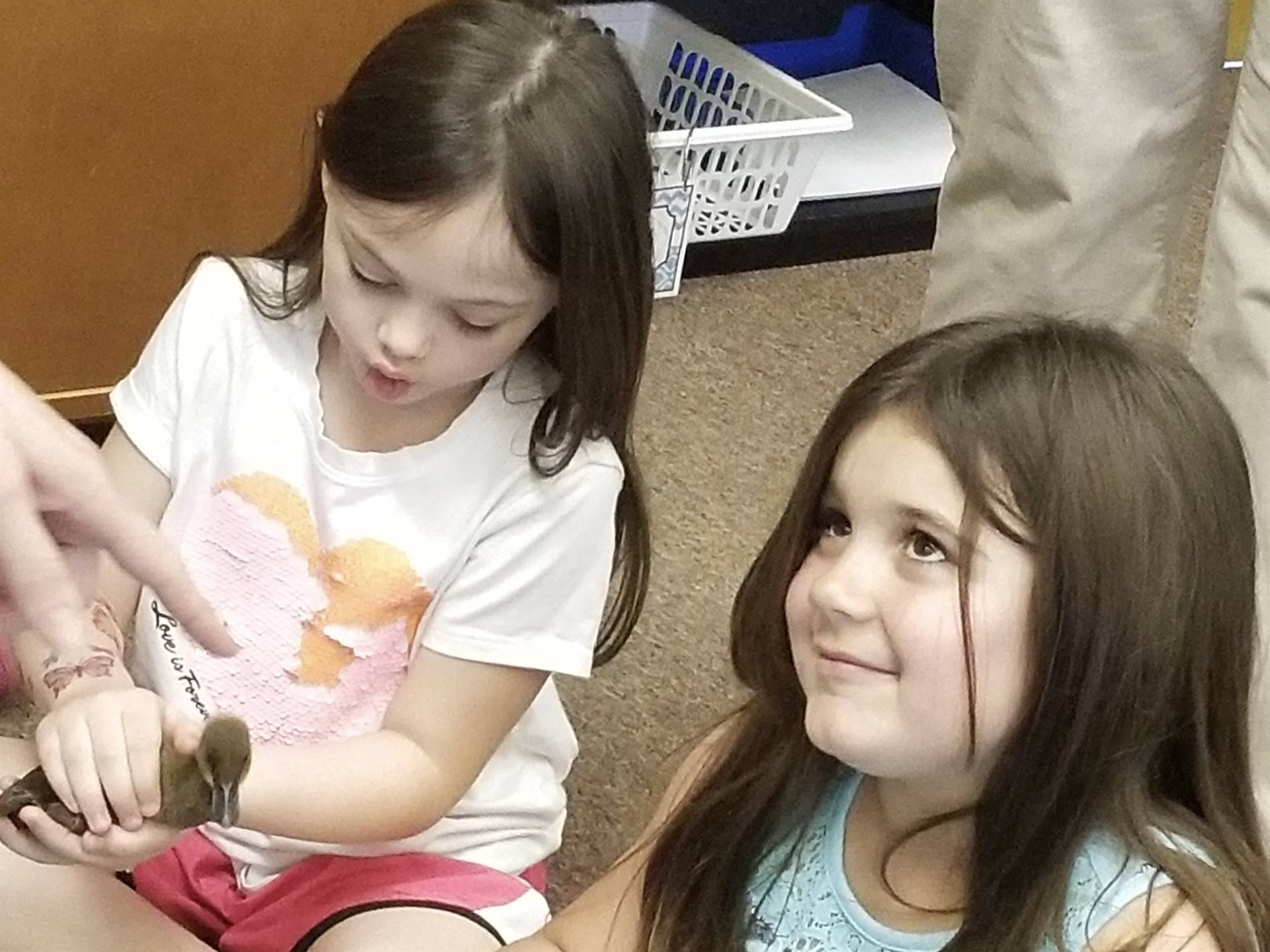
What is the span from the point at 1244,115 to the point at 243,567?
63 centimetres

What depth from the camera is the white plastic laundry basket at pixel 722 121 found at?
71.7 inches

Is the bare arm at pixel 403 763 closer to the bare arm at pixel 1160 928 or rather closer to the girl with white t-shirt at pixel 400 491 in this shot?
the girl with white t-shirt at pixel 400 491

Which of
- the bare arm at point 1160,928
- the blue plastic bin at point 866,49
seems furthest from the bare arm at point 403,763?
the blue plastic bin at point 866,49

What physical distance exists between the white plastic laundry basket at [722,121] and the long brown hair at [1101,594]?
94 cm

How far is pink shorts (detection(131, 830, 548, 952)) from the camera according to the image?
3.23 ft

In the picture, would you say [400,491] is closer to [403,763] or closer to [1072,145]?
[403,763]

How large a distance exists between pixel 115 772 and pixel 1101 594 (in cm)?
43

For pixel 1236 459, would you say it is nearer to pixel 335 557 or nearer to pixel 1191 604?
pixel 1191 604

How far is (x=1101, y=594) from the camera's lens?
786 millimetres

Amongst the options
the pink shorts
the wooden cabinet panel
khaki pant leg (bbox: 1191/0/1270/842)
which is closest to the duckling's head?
the pink shorts

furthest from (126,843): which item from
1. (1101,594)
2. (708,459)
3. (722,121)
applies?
(722,121)

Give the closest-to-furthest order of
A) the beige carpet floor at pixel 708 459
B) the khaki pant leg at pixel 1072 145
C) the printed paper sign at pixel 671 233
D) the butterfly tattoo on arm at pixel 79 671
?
the butterfly tattoo on arm at pixel 79 671, the khaki pant leg at pixel 1072 145, the beige carpet floor at pixel 708 459, the printed paper sign at pixel 671 233

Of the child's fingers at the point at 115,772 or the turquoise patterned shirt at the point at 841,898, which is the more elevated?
the child's fingers at the point at 115,772

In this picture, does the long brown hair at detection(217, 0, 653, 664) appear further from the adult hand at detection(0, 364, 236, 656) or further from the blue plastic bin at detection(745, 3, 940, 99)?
the blue plastic bin at detection(745, 3, 940, 99)
